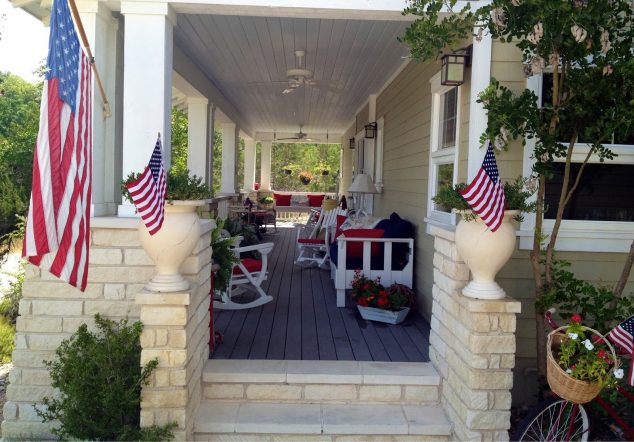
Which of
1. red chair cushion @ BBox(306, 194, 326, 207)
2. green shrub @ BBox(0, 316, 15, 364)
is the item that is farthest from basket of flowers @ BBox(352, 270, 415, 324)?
Result: red chair cushion @ BBox(306, 194, 326, 207)

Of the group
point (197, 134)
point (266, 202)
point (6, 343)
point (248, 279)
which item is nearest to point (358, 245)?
point (248, 279)

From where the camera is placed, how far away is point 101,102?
146 inches

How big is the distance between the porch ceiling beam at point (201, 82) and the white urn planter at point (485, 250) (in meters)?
3.81

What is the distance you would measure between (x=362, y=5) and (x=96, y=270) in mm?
2281

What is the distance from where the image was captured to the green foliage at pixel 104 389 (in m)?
2.82

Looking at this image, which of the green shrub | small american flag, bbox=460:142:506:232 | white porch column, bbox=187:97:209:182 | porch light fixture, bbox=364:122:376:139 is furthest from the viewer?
porch light fixture, bbox=364:122:376:139

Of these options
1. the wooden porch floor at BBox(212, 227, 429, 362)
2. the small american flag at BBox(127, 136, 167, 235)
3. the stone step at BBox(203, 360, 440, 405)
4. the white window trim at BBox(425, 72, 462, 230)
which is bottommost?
the stone step at BBox(203, 360, 440, 405)

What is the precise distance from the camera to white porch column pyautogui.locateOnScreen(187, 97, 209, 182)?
7496 millimetres

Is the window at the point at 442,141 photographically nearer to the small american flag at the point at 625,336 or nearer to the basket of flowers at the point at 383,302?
the basket of flowers at the point at 383,302

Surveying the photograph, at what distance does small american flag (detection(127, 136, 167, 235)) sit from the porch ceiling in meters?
2.38

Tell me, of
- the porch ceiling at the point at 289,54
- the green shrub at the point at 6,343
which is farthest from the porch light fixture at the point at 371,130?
the green shrub at the point at 6,343

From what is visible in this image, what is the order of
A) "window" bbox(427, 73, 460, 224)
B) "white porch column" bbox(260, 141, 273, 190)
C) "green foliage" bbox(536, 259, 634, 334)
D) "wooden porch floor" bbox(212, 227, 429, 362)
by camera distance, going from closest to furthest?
"green foliage" bbox(536, 259, 634, 334) < "wooden porch floor" bbox(212, 227, 429, 362) < "window" bbox(427, 73, 460, 224) < "white porch column" bbox(260, 141, 273, 190)

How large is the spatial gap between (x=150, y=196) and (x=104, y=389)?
1.02 metres

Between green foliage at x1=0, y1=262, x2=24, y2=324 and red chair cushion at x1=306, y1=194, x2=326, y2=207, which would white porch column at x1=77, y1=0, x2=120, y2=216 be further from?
red chair cushion at x1=306, y1=194, x2=326, y2=207
